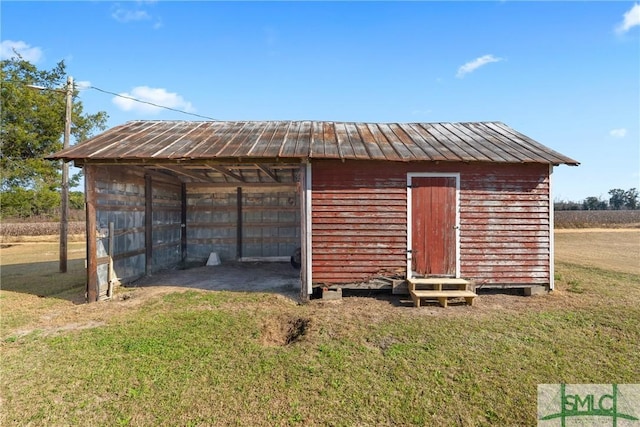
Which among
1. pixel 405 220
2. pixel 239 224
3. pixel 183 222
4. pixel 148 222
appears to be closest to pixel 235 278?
pixel 148 222

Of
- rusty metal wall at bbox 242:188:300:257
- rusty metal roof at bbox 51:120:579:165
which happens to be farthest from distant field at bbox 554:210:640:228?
rusty metal wall at bbox 242:188:300:257

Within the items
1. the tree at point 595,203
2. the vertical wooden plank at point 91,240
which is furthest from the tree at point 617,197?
the vertical wooden plank at point 91,240

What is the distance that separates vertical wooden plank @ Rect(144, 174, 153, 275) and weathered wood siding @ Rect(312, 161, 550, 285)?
16.6 feet

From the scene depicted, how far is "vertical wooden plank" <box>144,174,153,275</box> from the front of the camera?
8797 mm

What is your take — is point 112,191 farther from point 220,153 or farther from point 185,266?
point 185,266

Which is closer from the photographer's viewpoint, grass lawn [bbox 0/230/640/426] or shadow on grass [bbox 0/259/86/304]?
grass lawn [bbox 0/230/640/426]

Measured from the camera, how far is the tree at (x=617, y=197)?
6188 cm

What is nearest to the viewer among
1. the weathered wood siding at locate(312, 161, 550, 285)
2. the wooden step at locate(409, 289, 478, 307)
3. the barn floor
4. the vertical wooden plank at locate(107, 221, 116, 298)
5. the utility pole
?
the wooden step at locate(409, 289, 478, 307)

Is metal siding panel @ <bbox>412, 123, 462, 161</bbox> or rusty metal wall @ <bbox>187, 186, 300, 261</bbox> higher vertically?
metal siding panel @ <bbox>412, 123, 462, 161</bbox>

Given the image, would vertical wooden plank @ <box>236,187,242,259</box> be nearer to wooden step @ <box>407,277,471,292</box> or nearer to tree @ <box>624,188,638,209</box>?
wooden step @ <box>407,277,471,292</box>

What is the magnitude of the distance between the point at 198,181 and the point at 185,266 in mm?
3007

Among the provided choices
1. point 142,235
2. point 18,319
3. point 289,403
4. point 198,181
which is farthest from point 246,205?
point 289,403

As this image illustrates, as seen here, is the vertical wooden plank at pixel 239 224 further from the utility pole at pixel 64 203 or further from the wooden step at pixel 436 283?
the wooden step at pixel 436 283

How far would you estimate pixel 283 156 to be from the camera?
636 centimetres
